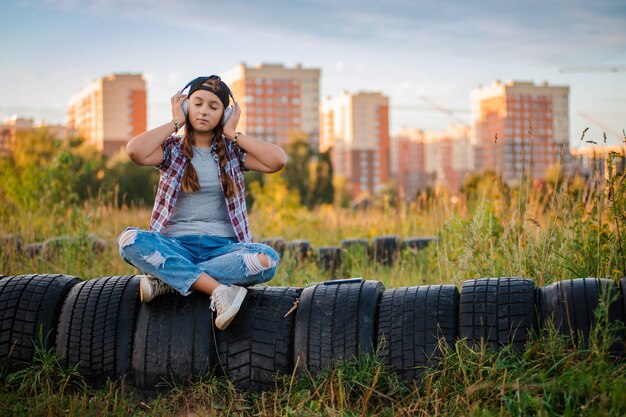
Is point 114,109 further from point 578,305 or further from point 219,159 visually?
point 578,305

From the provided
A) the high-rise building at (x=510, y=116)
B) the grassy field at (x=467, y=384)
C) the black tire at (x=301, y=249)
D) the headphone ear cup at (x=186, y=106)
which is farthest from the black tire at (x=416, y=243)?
the high-rise building at (x=510, y=116)

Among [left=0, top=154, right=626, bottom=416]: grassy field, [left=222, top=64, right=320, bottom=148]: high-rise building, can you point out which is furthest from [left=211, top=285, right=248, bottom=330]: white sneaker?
[left=222, top=64, right=320, bottom=148]: high-rise building

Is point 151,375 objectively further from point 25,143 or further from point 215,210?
point 25,143

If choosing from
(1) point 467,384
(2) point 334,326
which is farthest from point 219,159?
(1) point 467,384

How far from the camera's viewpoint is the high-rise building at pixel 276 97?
3701 inches

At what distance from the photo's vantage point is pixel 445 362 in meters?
3.29

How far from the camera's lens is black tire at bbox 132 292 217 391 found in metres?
3.59

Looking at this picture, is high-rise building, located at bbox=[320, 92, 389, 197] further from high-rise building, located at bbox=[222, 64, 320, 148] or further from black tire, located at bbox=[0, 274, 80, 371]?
black tire, located at bbox=[0, 274, 80, 371]

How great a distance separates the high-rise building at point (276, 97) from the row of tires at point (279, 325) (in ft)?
293

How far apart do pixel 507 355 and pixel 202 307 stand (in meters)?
1.43

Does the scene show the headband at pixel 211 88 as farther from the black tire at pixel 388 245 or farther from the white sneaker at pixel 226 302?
the black tire at pixel 388 245

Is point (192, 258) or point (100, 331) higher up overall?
point (192, 258)

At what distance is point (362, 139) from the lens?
103 m

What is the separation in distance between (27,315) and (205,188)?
111 centimetres
